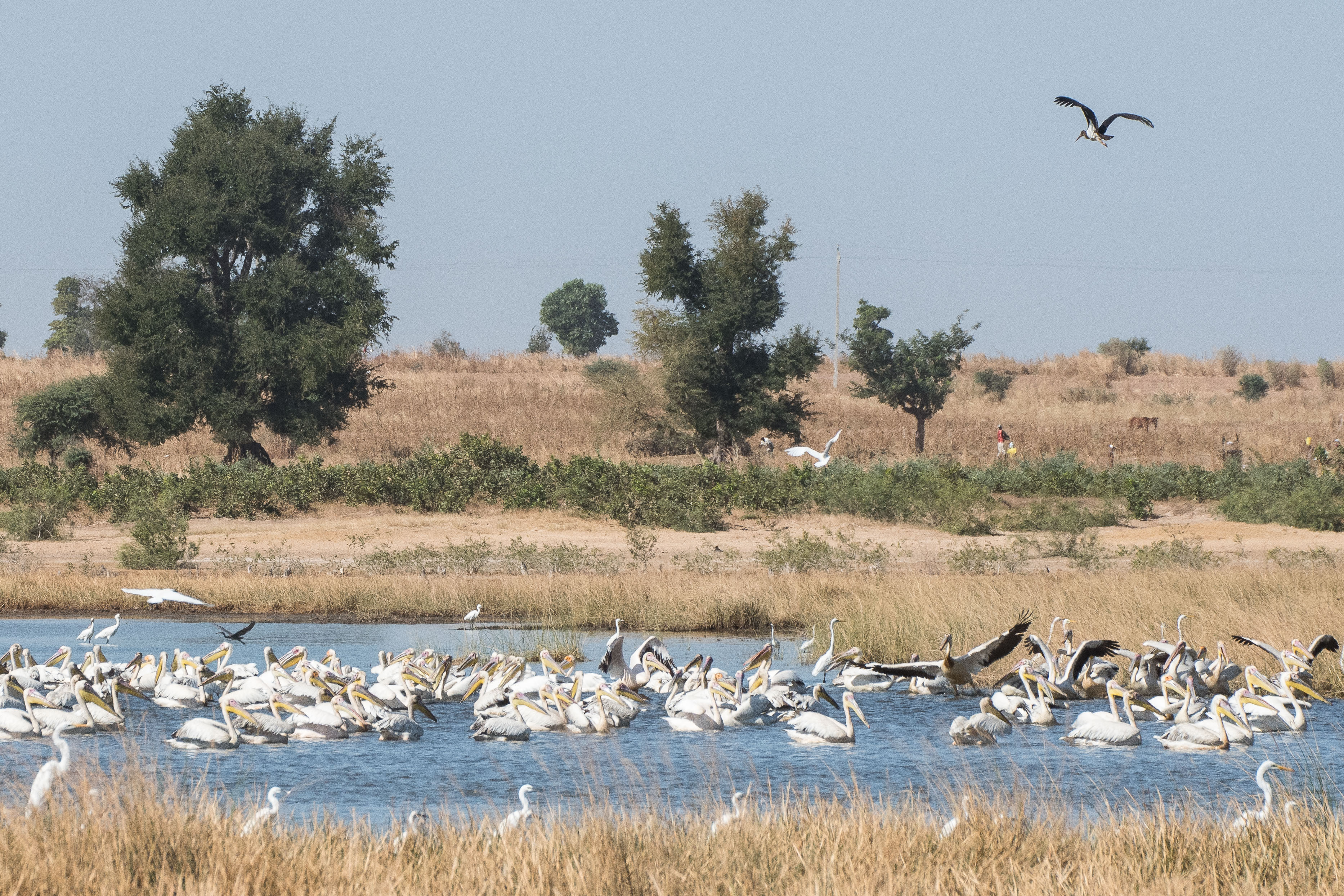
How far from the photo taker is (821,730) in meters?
12.0

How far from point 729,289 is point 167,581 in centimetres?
2834

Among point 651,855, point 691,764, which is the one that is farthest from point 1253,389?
point 651,855

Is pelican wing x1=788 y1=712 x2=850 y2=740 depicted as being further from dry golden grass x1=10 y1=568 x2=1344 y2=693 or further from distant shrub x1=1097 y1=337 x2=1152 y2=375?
distant shrub x1=1097 y1=337 x2=1152 y2=375

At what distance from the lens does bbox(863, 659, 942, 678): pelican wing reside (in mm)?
13047

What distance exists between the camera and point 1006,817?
23.5 ft

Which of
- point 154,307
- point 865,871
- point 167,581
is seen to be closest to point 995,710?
point 865,871

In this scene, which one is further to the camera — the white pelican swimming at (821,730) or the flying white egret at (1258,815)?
the white pelican swimming at (821,730)

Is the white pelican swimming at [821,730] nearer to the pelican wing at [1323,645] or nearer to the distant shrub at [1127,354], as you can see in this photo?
the pelican wing at [1323,645]

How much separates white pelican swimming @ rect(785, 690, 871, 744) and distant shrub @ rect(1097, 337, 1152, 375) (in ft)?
249

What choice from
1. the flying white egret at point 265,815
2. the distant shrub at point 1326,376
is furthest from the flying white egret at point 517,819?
the distant shrub at point 1326,376

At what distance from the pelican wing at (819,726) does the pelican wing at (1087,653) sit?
8.19 feet

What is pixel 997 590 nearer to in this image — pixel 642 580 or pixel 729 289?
pixel 642 580

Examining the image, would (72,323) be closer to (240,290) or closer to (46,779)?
(240,290)

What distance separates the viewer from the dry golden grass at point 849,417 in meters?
53.2
